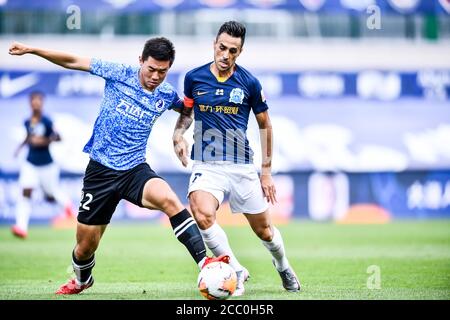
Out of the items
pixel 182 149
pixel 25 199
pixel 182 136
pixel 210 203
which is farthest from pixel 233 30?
pixel 25 199

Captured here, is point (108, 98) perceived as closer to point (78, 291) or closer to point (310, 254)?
point (78, 291)

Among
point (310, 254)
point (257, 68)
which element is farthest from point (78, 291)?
point (257, 68)

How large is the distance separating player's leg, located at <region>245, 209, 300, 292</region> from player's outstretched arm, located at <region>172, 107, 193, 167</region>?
881 millimetres

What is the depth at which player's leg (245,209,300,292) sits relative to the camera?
9.20 metres

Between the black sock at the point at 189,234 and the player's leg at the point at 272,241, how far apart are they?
0.93 m

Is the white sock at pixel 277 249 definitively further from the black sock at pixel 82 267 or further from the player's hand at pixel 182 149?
the black sock at pixel 82 267

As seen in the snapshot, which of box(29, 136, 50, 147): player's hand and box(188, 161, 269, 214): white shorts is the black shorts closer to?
box(188, 161, 269, 214): white shorts

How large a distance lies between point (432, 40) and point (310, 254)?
1405 cm

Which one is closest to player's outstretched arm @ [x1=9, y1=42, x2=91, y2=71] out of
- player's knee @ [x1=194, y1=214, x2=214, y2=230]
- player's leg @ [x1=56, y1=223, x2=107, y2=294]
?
player's leg @ [x1=56, y1=223, x2=107, y2=294]

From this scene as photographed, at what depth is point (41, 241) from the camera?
16.6 metres

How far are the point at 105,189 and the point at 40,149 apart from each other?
31.2 feet

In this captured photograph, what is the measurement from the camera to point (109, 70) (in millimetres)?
8836
